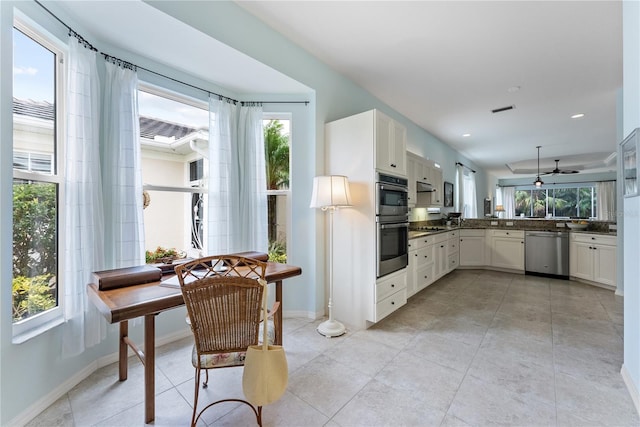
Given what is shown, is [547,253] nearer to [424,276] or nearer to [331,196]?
[424,276]

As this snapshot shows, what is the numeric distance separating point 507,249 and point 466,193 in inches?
113

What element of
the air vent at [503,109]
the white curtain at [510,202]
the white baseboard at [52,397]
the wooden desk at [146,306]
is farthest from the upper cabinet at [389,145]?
the white curtain at [510,202]

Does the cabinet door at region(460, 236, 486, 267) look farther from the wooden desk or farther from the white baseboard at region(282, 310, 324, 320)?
the wooden desk

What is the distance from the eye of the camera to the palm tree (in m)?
3.19

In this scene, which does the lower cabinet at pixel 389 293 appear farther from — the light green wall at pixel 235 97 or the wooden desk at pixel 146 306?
the wooden desk at pixel 146 306

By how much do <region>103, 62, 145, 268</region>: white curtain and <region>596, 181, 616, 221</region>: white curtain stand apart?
12.7 m

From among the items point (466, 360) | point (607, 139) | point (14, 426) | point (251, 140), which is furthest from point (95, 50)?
point (607, 139)

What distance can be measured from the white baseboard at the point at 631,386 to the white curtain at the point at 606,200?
9.94 m

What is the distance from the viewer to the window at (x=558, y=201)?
9.30 meters

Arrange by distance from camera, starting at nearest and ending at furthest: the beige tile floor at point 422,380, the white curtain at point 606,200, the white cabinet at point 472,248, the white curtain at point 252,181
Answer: the beige tile floor at point 422,380 → the white curtain at point 252,181 → the white cabinet at point 472,248 → the white curtain at point 606,200

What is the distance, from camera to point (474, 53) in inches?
110

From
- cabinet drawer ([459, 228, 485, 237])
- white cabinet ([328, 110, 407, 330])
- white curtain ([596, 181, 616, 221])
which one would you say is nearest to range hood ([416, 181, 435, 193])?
cabinet drawer ([459, 228, 485, 237])

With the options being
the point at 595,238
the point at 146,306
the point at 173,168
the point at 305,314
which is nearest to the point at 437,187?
the point at 595,238

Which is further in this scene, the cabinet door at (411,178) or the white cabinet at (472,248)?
the white cabinet at (472,248)
